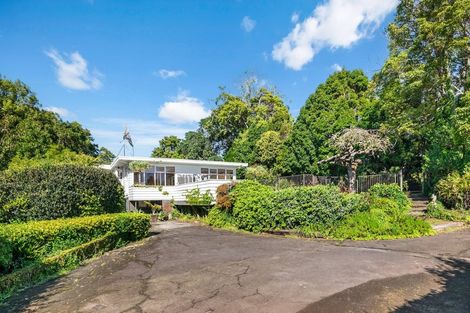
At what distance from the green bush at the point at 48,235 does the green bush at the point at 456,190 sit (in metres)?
12.9

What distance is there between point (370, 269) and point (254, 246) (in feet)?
12.7

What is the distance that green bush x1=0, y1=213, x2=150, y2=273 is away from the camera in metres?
7.05

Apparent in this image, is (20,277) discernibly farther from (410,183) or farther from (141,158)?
(410,183)

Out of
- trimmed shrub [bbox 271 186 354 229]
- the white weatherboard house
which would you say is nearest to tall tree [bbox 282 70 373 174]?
the white weatherboard house

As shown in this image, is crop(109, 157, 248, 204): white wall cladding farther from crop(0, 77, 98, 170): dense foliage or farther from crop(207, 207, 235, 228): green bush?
crop(0, 77, 98, 170): dense foliage

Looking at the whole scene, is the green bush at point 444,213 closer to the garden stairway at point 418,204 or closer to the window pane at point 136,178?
the garden stairway at point 418,204

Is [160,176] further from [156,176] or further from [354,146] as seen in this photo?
[354,146]

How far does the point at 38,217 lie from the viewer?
9258 millimetres

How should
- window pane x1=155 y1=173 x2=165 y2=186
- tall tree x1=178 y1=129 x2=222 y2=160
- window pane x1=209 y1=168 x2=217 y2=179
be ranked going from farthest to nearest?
1. tall tree x1=178 y1=129 x2=222 y2=160
2. window pane x1=209 y1=168 x2=217 y2=179
3. window pane x1=155 y1=173 x2=165 y2=186

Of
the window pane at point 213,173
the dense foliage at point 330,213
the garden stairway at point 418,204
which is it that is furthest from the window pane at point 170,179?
the garden stairway at point 418,204

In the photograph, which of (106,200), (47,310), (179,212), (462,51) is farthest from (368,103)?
(47,310)

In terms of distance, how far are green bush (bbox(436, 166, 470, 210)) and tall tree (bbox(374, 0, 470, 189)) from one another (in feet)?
4.41

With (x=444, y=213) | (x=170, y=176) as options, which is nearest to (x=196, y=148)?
(x=170, y=176)

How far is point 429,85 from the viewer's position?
17.8 m
